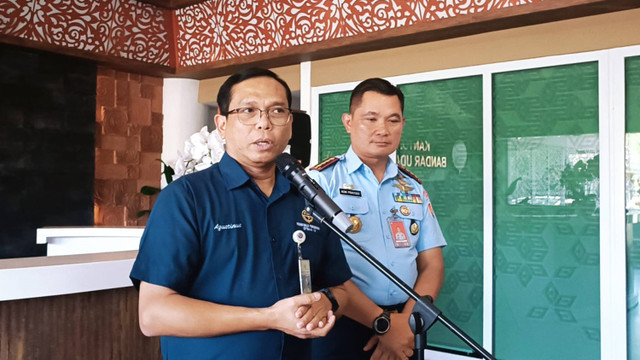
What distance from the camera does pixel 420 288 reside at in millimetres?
2004

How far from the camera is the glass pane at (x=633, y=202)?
333 cm

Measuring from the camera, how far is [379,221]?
6.56ft

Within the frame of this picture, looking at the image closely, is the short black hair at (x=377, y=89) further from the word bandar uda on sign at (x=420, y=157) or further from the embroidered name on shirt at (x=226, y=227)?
the word bandar uda on sign at (x=420, y=157)

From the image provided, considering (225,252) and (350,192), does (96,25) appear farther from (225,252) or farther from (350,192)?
(225,252)

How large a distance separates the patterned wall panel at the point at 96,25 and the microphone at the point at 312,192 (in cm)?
371

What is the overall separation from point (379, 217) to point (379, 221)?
0.05 ft

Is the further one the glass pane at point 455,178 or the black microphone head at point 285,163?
the glass pane at point 455,178

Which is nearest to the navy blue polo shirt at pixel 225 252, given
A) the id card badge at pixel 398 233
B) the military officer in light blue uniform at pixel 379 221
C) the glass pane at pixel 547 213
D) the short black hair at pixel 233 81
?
the short black hair at pixel 233 81

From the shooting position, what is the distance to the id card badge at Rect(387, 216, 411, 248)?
6.51 ft

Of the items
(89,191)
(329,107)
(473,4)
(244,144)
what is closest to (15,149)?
(89,191)

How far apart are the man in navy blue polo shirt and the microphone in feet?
0.14

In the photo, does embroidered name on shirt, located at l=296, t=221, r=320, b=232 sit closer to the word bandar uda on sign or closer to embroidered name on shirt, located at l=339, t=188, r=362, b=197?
embroidered name on shirt, located at l=339, t=188, r=362, b=197

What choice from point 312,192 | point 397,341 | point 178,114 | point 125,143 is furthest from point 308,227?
point 178,114

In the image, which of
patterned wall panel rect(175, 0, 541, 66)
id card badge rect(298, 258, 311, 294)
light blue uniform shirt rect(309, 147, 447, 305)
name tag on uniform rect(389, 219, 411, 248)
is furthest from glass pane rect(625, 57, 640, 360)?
id card badge rect(298, 258, 311, 294)
